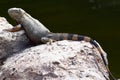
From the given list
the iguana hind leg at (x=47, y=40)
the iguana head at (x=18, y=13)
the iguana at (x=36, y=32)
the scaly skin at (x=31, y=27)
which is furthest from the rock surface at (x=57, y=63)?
the iguana head at (x=18, y=13)

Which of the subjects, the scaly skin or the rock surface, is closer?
the rock surface

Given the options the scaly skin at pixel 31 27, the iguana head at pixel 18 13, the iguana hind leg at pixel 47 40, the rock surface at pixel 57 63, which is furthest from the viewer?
the iguana head at pixel 18 13

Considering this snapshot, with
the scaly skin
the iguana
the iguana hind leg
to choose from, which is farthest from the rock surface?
the scaly skin

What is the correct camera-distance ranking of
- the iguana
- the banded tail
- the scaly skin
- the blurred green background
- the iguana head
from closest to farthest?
the banded tail, the iguana, the scaly skin, the iguana head, the blurred green background

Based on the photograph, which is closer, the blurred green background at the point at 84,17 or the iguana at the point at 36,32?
the iguana at the point at 36,32

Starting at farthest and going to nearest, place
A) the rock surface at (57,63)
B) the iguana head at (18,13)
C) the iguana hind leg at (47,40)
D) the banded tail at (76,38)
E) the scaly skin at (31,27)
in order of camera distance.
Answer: the iguana head at (18,13), the scaly skin at (31,27), the iguana hind leg at (47,40), the banded tail at (76,38), the rock surface at (57,63)

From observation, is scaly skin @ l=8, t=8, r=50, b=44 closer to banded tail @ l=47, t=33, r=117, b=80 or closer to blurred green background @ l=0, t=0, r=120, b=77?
banded tail @ l=47, t=33, r=117, b=80

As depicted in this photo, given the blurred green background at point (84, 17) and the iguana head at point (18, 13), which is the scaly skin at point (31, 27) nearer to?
the iguana head at point (18, 13)
